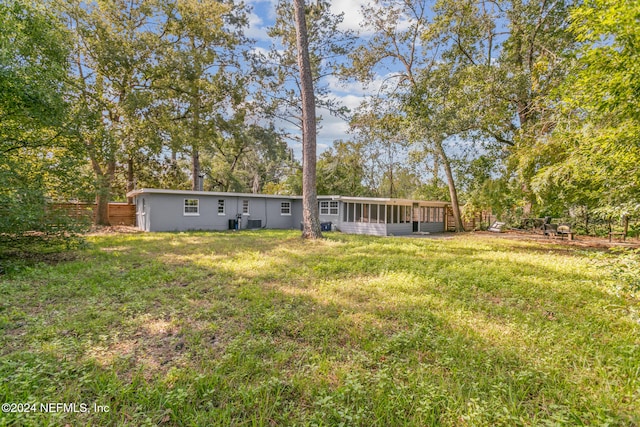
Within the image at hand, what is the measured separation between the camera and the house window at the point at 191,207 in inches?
616

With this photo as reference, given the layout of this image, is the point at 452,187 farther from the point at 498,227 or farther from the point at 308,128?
the point at 308,128

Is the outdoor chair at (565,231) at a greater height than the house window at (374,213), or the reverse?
the house window at (374,213)

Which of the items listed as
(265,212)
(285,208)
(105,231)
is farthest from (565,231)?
(105,231)

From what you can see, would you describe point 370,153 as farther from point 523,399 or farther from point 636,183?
point 523,399

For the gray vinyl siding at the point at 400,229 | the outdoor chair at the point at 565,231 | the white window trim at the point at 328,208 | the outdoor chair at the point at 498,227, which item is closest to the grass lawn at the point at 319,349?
the outdoor chair at the point at 565,231

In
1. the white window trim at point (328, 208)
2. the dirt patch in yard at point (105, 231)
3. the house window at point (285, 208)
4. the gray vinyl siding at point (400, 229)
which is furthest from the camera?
the house window at point (285, 208)

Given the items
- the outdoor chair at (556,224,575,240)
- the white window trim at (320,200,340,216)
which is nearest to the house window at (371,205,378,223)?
the white window trim at (320,200,340,216)

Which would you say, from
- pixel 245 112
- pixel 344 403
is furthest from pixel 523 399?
pixel 245 112

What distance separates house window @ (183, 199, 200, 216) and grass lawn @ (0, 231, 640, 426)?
1033cm

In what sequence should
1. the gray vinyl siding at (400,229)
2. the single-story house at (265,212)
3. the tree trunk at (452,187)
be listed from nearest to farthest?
1. the single-story house at (265,212)
2. the gray vinyl siding at (400,229)
3. the tree trunk at (452,187)

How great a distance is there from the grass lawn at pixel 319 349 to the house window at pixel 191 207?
1033 centimetres

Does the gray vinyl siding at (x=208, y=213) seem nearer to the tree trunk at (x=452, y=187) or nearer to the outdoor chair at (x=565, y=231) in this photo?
the tree trunk at (x=452, y=187)

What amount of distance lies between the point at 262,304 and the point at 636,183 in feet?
16.7

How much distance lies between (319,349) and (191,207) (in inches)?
587
